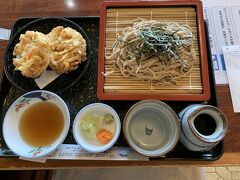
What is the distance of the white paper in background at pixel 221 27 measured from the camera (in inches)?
44.3

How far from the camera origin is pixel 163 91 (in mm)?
973

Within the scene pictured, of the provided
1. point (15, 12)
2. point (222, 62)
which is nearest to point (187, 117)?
point (222, 62)

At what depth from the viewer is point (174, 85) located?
994mm

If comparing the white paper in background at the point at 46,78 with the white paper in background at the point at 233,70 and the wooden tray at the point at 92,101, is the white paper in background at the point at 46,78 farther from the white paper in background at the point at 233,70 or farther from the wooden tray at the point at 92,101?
the white paper in background at the point at 233,70

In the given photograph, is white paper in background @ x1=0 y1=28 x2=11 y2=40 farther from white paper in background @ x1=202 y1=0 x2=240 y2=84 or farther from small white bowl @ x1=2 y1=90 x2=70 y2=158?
white paper in background @ x1=202 y1=0 x2=240 y2=84

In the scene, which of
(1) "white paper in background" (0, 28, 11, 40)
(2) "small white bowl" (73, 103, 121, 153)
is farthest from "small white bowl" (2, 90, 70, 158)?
(1) "white paper in background" (0, 28, 11, 40)

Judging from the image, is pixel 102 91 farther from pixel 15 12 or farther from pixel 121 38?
pixel 15 12

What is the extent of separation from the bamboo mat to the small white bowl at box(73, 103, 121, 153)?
0.08m

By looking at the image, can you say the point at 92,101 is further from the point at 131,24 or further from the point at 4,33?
the point at 4,33

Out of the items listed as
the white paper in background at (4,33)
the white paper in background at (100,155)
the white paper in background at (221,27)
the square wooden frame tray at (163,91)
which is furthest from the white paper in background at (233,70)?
the white paper in background at (4,33)

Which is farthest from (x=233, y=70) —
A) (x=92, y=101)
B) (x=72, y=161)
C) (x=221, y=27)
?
(x=72, y=161)

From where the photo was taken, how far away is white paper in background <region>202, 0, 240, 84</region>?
3.69ft

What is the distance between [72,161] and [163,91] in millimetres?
445

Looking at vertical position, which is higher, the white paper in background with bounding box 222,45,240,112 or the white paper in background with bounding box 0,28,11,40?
the white paper in background with bounding box 0,28,11,40
